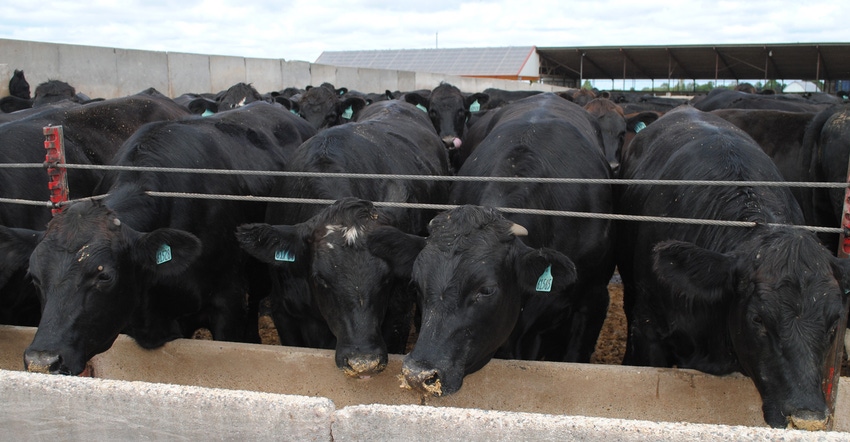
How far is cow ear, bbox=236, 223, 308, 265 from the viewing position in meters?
3.79

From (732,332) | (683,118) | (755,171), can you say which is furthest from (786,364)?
(683,118)

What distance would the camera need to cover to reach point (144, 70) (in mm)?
15203

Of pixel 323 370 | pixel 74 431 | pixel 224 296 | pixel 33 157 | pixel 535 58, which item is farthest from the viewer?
pixel 535 58

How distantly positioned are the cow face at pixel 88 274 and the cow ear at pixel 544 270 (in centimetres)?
173

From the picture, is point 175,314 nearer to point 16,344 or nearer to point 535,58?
point 16,344

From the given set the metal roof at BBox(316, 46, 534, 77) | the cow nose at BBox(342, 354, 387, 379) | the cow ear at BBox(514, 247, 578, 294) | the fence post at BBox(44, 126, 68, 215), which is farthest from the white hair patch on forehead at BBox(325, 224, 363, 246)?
the metal roof at BBox(316, 46, 534, 77)

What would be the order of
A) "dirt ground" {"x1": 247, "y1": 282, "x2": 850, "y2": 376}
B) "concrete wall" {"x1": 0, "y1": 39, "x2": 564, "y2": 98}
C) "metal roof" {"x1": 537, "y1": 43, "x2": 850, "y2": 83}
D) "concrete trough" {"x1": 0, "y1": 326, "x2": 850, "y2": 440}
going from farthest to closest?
"metal roof" {"x1": 537, "y1": 43, "x2": 850, "y2": 83}, "concrete wall" {"x1": 0, "y1": 39, "x2": 564, "y2": 98}, "dirt ground" {"x1": 247, "y1": 282, "x2": 850, "y2": 376}, "concrete trough" {"x1": 0, "y1": 326, "x2": 850, "y2": 440}

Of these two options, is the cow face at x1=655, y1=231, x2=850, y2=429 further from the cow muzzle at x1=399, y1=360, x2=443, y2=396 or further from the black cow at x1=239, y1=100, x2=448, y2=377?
the black cow at x1=239, y1=100, x2=448, y2=377

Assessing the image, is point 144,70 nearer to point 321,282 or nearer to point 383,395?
point 321,282

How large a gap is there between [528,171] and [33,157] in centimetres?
362

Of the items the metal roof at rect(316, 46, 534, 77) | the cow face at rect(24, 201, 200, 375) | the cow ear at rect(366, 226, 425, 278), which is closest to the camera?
the cow face at rect(24, 201, 200, 375)

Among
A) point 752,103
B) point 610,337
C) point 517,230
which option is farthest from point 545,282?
point 752,103

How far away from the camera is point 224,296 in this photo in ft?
15.8

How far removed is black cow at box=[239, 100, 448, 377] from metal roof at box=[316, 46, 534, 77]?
3243 cm
